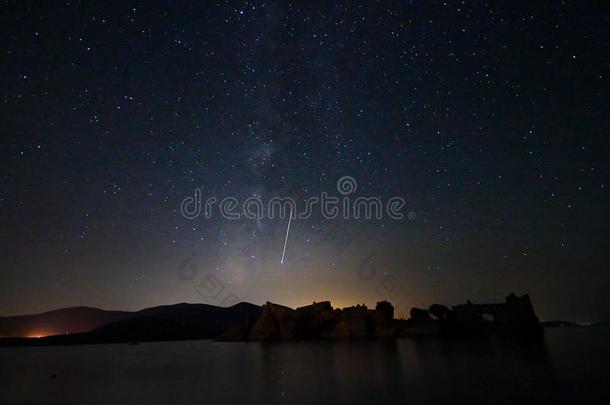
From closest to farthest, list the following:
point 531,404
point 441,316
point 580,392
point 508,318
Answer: point 531,404 < point 580,392 < point 508,318 < point 441,316

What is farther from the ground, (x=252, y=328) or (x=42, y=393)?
(x=252, y=328)

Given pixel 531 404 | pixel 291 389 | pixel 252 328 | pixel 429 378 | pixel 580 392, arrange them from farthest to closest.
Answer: pixel 252 328 → pixel 429 378 → pixel 291 389 → pixel 580 392 → pixel 531 404

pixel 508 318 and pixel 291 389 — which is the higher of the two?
pixel 508 318

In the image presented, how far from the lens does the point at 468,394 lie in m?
22.4

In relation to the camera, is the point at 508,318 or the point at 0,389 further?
the point at 508,318

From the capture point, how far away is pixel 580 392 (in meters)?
22.3

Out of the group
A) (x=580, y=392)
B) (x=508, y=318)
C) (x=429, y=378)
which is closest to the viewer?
(x=580, y=392)

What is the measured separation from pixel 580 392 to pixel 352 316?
10075cm

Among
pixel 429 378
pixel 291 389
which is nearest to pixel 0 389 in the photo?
pixel 291 389

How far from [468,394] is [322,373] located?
15.5m

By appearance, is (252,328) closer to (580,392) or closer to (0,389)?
(0,389)

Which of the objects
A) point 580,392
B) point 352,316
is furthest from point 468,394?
point 352,316

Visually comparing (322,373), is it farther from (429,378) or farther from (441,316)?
(441,316)

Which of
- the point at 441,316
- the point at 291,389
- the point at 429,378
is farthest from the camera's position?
the point at 441,316
